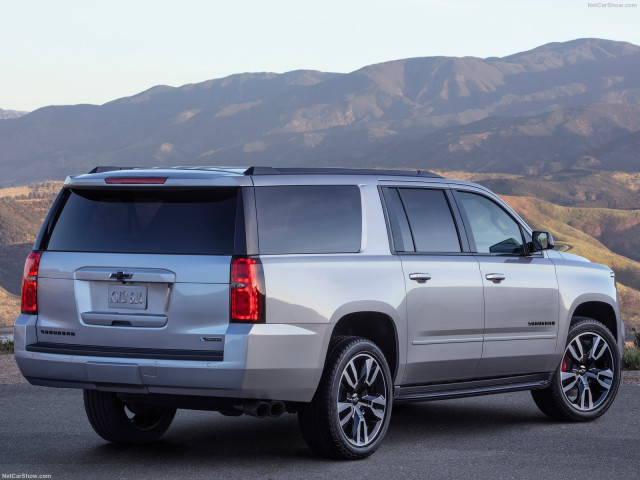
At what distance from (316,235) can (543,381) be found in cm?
275

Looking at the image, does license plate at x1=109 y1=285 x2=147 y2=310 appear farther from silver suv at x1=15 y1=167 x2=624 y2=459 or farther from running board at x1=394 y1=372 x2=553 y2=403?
running board at x1=394 y1=372 x2=553 y2=403

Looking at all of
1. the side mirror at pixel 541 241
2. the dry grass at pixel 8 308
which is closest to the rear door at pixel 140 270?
the side mirror at pixel 541 241

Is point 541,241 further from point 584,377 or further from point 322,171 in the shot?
point 322,171

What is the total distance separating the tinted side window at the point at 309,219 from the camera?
6586 millimetres

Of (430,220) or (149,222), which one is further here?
(430,220)

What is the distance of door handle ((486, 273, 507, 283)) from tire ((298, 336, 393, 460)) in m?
1.27

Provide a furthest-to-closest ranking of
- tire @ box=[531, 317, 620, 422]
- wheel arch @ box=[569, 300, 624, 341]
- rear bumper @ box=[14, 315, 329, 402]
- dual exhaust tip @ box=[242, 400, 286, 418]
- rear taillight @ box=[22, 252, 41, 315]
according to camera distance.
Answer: wheel arch @ box=[569, 300, 624, 341], tire @ box=[531, 317, 620, 422], rear taillight @ box=[22, 252, 41, 315], dual exhaust tip @ box=[242, 400, 286, 418], rear bumper @ box=[14, 315, 329, 402]

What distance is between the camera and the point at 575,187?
7343 inches

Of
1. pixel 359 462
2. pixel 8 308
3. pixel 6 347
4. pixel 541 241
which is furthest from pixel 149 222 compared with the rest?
pixel 8 308

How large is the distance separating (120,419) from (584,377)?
152 inches

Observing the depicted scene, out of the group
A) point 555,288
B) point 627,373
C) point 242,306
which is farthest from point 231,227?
point 627,373

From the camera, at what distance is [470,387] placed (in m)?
7.96

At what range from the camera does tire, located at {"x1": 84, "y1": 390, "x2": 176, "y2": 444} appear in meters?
7.51

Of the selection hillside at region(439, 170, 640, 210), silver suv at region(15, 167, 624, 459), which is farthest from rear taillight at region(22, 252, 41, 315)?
hillside at region(439, 170, 640, 210)
